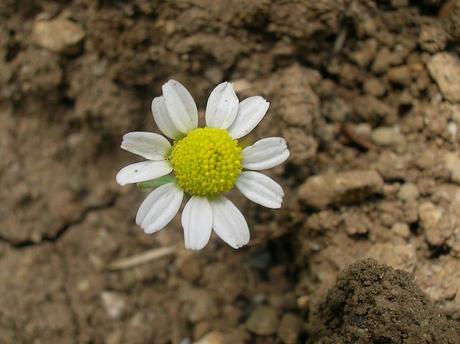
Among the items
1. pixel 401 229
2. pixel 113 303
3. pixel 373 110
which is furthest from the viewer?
pixel 113 303

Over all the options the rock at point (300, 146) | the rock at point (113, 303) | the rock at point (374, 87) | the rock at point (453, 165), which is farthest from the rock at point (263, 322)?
the rock at point (374, 87)

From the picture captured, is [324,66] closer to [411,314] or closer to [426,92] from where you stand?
[426,92]

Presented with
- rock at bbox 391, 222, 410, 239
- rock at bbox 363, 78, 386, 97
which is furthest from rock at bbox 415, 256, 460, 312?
rock at bbox 363, 78, 386, 97

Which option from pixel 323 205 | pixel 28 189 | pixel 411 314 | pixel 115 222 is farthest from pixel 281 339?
pixel 28 189

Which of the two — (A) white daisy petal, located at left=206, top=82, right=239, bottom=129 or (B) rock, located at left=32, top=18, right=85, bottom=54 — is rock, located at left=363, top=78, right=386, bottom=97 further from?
(B) rock, located at left=32, top=18, right=85, bottom=54

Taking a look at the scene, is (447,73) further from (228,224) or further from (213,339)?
(213,339)

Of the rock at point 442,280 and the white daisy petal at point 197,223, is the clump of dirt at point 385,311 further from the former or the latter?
Result: the white daisy petal at point 197,223

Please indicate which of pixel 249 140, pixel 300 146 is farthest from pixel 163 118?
pixel 300 146

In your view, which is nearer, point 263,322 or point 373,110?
point 263,322
